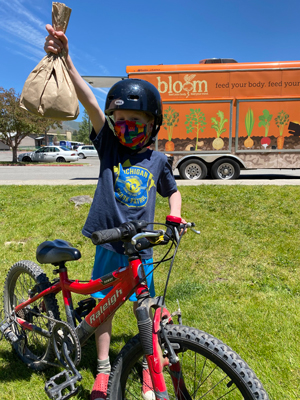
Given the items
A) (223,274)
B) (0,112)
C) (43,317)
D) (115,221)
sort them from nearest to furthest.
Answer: (115,221), (43,317), (223,274), (0,112)

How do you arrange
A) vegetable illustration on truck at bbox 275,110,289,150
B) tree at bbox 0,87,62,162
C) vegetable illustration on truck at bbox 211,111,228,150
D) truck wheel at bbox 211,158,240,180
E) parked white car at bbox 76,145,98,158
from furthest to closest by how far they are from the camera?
parked white car at bbox 76,145,98,158
tree at bbox 0,87,62,162
truck wheel at bbox 211,158,240,180
vegetable illustration on truck at bbox 211,111,228,150
vegetable illustration on truck at bbox 275,110,289,150

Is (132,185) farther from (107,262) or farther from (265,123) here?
(265,123)

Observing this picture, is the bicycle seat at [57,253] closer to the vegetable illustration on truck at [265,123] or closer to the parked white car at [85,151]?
the vegetable illustration on truck at [265,123]

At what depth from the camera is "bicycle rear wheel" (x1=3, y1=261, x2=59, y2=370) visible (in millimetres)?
2443

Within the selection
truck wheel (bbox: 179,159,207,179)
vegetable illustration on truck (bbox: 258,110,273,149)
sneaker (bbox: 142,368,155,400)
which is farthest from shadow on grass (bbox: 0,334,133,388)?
vegetable illustration on truck (bbox: 258,110,273,149)

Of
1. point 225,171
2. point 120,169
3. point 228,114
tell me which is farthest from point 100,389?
point 228,114

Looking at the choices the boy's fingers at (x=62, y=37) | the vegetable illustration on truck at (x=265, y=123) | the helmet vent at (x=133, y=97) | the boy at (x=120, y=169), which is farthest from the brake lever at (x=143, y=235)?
the vegetable illustration on truck at (x=265, y=123)

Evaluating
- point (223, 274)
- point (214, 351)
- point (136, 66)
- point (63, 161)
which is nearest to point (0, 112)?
point (63, 161)

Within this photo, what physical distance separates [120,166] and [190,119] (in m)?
8.71

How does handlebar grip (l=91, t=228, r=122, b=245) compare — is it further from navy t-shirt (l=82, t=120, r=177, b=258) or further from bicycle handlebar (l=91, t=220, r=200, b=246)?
navy t-shirt (l=82, t=120, r=177, b=258)

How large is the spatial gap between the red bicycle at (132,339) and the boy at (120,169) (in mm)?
189

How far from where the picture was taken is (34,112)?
2049 millimetres

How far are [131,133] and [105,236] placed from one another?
80 centimetres

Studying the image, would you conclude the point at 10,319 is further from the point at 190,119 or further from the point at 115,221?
the point at 190,119
